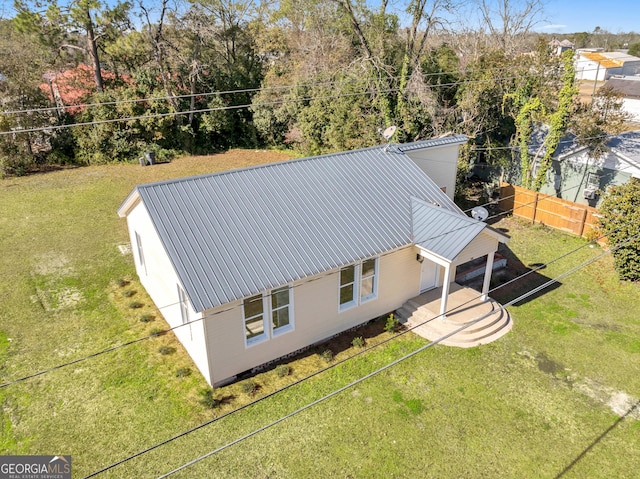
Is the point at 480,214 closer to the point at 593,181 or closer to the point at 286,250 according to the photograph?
the point at 286,250

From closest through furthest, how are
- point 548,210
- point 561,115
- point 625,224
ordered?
point 625,224, point 561,115, point 548,210

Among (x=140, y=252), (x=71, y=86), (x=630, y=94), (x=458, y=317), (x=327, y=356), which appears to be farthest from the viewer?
(x=630, y=94)

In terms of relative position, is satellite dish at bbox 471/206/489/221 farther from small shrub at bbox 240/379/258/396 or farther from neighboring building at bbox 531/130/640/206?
neighboring building at bbox 531/130/640/206

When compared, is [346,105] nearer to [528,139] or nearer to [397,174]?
[528,139]

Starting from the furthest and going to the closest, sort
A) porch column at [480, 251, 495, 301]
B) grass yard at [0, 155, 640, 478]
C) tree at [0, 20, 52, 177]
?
1. tree at [0, 20, 52, 177]
2. porch column at [480, 251, 495, 301]
3. grass yard at [0, 155, 640, 478]

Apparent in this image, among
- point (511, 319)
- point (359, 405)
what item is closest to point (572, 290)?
point (511, 319)

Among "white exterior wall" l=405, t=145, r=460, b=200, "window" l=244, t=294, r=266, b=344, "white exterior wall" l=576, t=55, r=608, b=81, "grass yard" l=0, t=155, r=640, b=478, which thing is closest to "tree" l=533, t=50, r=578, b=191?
"white exterior wall" l=405, t=145, r=460, b=200

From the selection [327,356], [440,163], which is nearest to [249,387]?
[327,356]

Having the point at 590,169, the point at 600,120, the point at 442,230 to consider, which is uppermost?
the point at 600,120

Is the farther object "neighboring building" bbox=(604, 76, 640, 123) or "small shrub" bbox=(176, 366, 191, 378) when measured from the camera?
"neighboring building" bbox=(604, 76, 640, 123)
